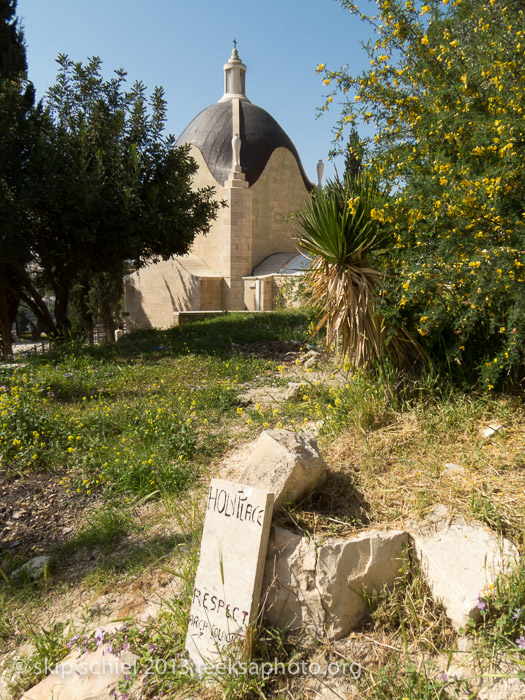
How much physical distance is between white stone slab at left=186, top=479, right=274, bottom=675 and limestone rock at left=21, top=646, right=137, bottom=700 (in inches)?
12.6

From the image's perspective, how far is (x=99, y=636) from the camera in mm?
2156

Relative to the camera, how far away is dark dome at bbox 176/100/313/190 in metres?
20.0

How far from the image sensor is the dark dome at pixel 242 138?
2005 centimetres

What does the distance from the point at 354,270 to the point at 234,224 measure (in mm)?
16138

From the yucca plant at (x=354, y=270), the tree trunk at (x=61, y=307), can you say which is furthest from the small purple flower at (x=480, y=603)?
the tree trunk at (x=61, y=307)

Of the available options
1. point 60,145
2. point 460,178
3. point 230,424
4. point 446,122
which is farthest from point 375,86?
point 60,145

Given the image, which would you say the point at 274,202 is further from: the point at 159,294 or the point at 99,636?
the point at 99,636

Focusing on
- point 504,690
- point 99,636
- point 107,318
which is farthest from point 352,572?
point 107,318

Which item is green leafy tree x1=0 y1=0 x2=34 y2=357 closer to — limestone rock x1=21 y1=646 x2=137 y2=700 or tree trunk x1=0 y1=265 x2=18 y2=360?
tree trunk x1=0 y1=265 x2=18 y2=360

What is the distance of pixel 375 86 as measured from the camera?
138 inches

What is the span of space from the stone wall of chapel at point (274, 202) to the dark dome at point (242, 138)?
45 centimetres

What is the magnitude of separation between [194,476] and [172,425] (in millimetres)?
956

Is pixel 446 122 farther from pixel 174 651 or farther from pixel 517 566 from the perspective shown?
pixel 174 651

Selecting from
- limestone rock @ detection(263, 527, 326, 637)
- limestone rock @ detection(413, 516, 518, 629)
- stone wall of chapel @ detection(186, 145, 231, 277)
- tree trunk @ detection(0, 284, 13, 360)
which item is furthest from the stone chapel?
limestone rock @ detection(263, 527, 326, 637)
